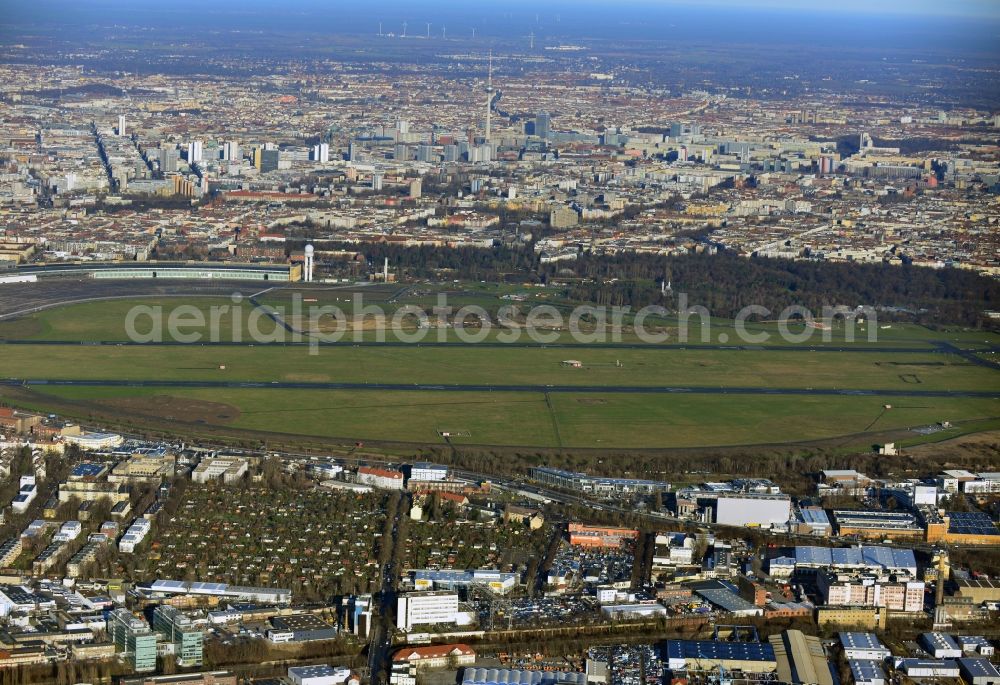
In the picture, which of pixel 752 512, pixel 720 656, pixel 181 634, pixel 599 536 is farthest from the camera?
pixel 752 512

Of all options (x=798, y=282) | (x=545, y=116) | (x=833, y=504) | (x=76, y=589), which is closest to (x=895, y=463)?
(x=833, y=504)

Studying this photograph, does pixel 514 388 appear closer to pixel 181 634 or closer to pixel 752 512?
pixel 752 512

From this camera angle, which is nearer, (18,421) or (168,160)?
(18,421)

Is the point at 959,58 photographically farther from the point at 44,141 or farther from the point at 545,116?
the point at 44,141

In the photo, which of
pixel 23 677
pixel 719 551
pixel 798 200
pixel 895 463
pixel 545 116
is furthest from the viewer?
pixel 545 116

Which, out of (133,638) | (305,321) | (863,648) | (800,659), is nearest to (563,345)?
(305,321)

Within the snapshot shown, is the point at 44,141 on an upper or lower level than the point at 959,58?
lower

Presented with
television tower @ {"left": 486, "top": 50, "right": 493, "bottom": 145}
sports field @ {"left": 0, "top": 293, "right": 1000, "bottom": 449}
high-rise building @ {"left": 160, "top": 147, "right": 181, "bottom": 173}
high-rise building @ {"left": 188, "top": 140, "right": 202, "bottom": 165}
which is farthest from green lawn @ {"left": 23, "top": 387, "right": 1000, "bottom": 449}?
television tower @ {"left": 486, "top": 50, "right": 493, "bottom": 145}
